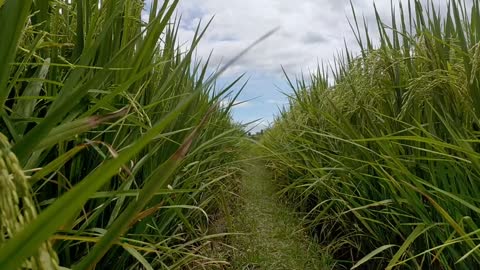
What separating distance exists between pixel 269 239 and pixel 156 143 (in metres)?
1.47

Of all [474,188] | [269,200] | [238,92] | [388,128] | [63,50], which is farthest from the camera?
[269,200]

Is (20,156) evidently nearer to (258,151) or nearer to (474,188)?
(474,188)

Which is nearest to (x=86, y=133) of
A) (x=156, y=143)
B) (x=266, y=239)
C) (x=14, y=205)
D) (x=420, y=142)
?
(x=156, y=143)

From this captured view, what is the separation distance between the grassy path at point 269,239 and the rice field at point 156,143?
0.6 inches

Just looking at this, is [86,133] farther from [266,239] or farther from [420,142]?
[266,239]

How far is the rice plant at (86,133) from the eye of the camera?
0.27 metres

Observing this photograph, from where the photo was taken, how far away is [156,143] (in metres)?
1.12

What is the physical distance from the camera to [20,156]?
1.59 feet

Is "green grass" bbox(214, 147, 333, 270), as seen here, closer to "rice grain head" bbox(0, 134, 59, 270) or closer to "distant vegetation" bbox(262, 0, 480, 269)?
"distant vegetation" bbox(262, 0, 480, 269)

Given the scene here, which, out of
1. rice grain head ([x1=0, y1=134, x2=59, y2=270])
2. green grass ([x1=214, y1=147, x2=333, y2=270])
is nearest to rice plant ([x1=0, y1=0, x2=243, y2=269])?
rice grain head ([x1=0, y1=134, x2=59, y2=270])

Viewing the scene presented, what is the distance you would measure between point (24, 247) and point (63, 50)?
795 millimetres

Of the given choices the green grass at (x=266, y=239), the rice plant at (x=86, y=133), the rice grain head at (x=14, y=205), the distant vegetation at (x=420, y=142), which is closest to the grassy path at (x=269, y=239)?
the green grass at (x=266, y=239)

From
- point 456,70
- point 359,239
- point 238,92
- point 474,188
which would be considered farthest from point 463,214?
point 238,92

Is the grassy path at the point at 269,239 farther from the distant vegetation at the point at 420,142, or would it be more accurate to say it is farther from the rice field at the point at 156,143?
the distant vegetation at the point at 420,142
